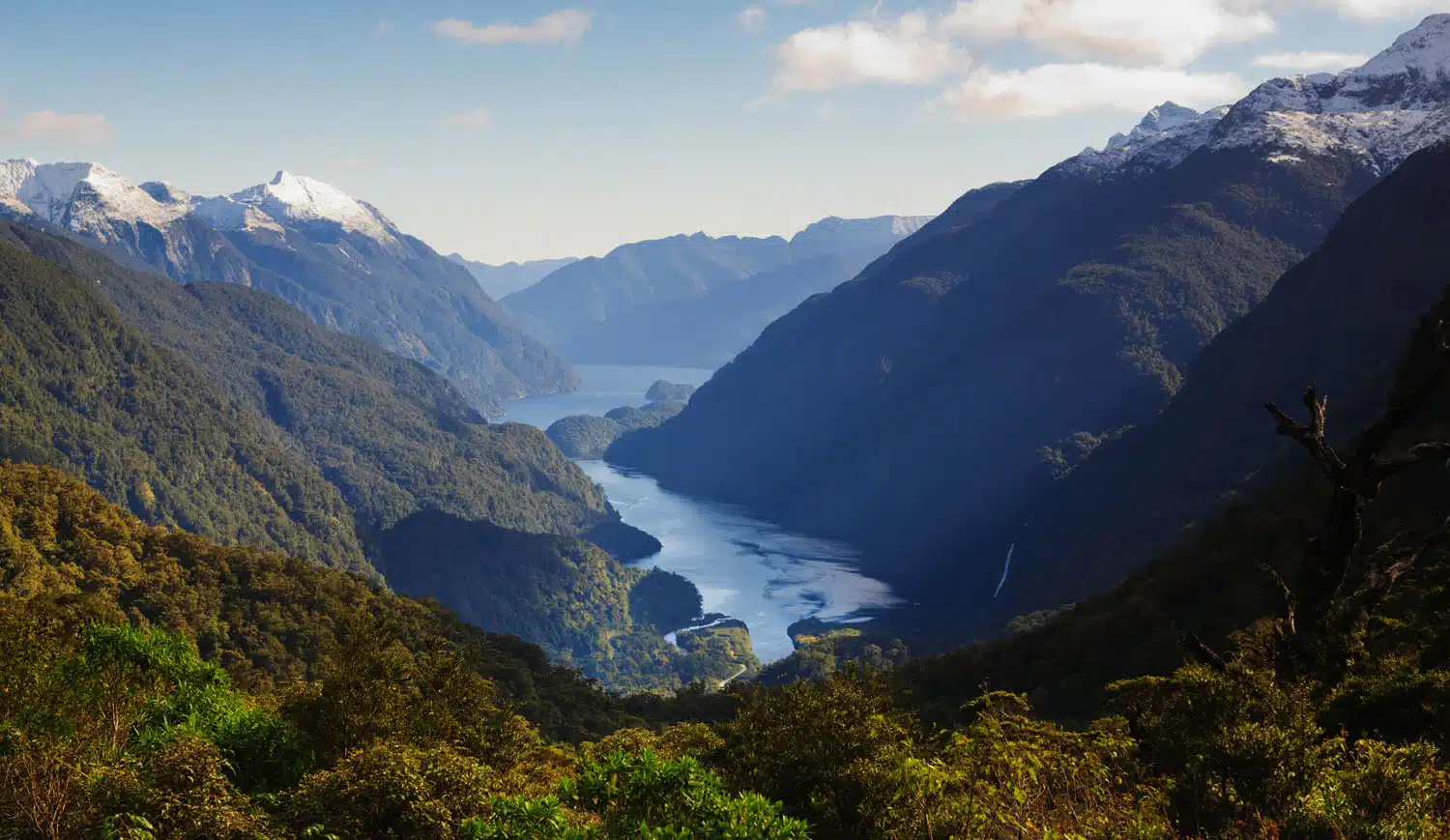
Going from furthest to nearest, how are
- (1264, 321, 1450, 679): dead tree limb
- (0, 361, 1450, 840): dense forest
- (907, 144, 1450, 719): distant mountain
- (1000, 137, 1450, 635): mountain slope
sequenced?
(1000, 137, 1450, 635): mountain slope → (907, 144, 1450, 719): distant mountain → (1264, 321, 1450, 679): dead tree limb → (0, 361, 1450, 840): dense forest

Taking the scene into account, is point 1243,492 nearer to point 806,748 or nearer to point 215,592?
point 806,748

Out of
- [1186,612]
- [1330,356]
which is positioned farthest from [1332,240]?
[1186,612]

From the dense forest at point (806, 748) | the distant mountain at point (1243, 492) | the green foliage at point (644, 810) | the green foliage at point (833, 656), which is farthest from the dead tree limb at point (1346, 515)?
the green foliage at point (833, 656)

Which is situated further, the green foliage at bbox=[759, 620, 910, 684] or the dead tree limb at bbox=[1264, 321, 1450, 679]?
the green foliage at bbox=[759, 620, 910, 684]

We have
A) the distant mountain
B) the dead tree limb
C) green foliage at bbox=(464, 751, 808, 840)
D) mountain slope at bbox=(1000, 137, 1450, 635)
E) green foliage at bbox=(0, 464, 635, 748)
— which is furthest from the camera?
mountain slope at bbox=(1000, 137, 1450, 635)

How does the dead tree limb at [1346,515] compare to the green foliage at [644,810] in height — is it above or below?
above

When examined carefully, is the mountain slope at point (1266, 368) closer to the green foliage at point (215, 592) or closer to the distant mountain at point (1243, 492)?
the distant mountain at point (1243, 492)

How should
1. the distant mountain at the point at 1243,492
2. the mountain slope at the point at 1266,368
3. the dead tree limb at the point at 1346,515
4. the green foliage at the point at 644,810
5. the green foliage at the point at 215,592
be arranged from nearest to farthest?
the green foliage at the point at 644,810, the dead tree limb at the point at 1346,515, the distant mountain at the point at 1243,492, the green foliage at the point at 215,592, the mountain slope at the point at 1266,368

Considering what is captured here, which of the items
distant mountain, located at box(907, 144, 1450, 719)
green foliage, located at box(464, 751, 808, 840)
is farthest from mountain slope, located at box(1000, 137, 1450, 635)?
green foliage, located at box(464, 751, 808, 840)

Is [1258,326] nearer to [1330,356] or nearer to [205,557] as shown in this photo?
[1330,356]

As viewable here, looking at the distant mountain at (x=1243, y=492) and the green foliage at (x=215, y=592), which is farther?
the green foliage at (x=215, y=592)

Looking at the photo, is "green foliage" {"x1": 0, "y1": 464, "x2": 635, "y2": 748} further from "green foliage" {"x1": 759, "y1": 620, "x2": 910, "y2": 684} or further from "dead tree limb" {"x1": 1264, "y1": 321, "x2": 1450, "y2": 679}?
"dead tree limb" {"x1": 1264, "y1": 321, "x2": 1450, "y2": 679}

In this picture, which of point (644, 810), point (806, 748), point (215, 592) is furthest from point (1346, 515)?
point (215, 592)
